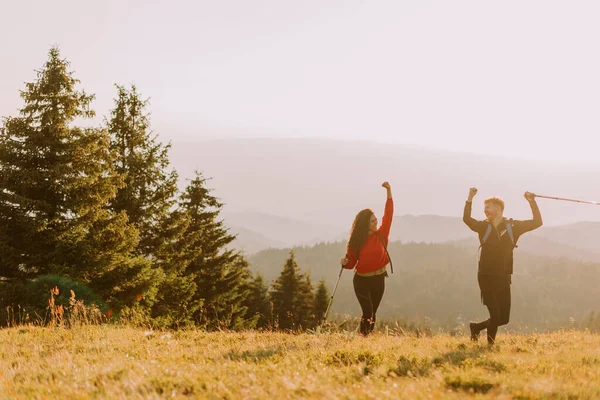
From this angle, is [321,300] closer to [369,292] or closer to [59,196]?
[59,196]

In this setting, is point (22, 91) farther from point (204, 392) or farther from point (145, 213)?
point (204, 392)

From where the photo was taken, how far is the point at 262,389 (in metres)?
4.24

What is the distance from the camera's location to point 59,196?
15.3 meters

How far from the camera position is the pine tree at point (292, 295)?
40.2m

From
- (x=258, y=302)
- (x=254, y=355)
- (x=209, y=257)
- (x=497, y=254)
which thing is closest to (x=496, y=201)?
(x=497, y=254)

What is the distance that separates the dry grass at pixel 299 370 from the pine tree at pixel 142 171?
524 inches

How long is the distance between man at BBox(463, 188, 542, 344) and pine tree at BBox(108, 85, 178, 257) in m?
16.3

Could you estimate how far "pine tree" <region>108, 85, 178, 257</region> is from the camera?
66.2 feet

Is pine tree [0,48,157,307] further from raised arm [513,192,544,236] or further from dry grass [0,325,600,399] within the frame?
raised arm [513,192,544,236]

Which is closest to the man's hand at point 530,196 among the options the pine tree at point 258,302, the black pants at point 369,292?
the black pants at point 369,292

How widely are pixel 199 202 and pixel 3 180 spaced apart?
14.3m

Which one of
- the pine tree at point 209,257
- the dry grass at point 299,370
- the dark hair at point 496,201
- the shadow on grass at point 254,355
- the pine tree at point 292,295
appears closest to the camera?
the dry grass at point 299,370

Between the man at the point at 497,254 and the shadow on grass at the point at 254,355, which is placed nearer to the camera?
the shadow on grass at the point at 254,355

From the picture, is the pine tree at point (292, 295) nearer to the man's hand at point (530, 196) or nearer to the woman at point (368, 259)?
the woman at point (368, 259)
